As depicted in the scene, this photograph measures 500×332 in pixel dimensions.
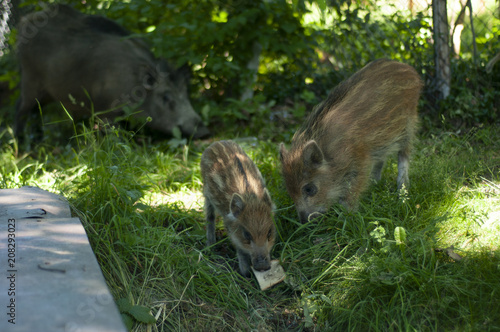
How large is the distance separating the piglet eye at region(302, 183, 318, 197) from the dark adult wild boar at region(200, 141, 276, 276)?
0.36 metres

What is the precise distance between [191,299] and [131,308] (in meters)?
0.46

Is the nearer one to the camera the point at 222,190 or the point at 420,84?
the point at 222,190

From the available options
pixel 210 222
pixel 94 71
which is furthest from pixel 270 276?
pixel 94 71

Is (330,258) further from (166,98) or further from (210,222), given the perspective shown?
(166,98)

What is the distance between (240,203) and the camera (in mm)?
3803

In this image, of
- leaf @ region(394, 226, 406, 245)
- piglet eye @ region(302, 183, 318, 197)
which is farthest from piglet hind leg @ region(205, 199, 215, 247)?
leaf @ region(394, 226, 406, 245)

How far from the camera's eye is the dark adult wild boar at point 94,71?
720cm

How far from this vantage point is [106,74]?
718cm

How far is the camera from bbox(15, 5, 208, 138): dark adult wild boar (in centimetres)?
720

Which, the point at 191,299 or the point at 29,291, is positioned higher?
the point at 29,291

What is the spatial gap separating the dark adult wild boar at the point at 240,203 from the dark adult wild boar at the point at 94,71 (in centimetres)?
294

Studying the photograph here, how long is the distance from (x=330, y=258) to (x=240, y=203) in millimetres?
776

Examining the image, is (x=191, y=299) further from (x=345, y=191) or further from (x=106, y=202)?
(x=345, y=191)

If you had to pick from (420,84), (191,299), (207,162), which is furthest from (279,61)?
(191,299)
